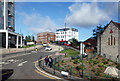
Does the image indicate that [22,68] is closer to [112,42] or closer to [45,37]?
[112,42]

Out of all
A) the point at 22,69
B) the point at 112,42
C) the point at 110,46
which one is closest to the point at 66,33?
the point at 110,46

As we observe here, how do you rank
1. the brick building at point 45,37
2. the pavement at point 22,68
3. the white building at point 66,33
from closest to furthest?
the pavement at point 22,68
the white building at point 66,33
the brick building at point 45,37

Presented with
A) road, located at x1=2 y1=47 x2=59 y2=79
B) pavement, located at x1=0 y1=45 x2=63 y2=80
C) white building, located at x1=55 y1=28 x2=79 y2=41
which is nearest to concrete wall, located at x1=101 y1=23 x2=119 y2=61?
pavement, located at x1=0 y1=45 x2=63 y2=80

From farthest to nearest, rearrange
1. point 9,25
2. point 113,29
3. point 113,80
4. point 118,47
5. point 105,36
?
point 9,25 → point 105,36 → point 113,29 → point 118,47 → point 113,80

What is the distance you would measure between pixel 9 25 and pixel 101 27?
1933 inches

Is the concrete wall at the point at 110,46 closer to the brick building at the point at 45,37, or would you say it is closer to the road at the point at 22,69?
the road at the point at 22,69

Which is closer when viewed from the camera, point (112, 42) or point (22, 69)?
point (22, 69)

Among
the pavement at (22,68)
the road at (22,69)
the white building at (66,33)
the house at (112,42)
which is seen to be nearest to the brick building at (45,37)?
the white building at (66,33)

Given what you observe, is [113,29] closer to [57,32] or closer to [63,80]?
[63,80]

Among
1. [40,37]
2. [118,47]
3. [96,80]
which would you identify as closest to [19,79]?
[96,80]

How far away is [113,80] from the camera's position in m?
9.54

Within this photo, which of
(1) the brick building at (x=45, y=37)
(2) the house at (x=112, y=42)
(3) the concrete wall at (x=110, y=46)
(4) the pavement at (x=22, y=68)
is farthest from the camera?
(1) the brick building at (x=45, y=37)

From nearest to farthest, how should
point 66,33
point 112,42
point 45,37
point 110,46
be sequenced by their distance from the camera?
point 112,42, point 110,46, point 66,33, point 45,37

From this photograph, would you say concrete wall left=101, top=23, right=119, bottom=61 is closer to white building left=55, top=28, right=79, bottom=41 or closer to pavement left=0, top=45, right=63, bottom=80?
pavement left=0, top=45, right=63, bottom=80
